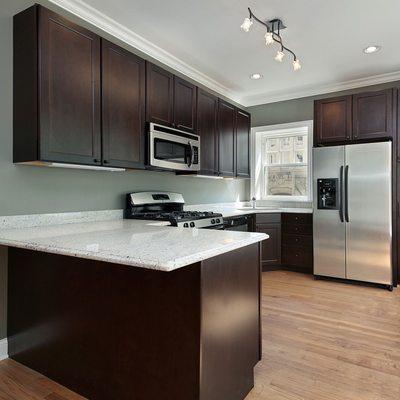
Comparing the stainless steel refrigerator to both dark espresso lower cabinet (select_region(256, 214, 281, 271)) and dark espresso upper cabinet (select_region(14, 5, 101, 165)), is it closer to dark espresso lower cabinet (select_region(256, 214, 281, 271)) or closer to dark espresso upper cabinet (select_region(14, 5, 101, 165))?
dark espresso lower cabinet (select_region(256, 214, 281, 271))

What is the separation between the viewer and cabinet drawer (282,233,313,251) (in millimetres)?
4276

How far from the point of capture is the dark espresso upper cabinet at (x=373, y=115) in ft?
12.2

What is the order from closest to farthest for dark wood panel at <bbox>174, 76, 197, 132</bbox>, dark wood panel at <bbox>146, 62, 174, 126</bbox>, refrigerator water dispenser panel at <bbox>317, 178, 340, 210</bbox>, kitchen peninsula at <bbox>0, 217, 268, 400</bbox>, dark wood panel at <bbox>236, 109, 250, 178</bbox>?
kitchen peninsula at <bbox>0, 217, 268, 400</bbox>
dark wood panel at <bbox>146, 62, 174, 126</bbox>
dark wood panel at <bbox>174, 76, 197, 132</bbox>
refrigerator water dispenser panel at <bbox>317, 178, 340, 210</bbox>
dark wood panel at <bbox>236, 109, 250, 178</bbox>

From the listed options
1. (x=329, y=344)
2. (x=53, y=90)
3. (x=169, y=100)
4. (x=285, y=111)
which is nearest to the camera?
(x=53, y=90)

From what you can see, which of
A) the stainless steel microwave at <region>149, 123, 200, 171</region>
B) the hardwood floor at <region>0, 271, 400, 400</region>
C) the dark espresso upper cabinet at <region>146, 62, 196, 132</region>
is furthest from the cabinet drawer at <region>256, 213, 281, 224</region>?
the dark espresso upper cabinet at <region>146, 62, 196, 132</region>

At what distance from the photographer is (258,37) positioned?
316cm

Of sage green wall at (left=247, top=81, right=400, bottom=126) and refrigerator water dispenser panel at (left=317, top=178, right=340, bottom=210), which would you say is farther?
sage green wall at (left=247, top=81, right=400, bottom=126)

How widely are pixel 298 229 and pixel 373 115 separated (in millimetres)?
1696

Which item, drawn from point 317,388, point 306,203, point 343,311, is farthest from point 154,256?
point 306,203

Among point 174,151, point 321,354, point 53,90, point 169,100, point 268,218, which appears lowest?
point 321,354

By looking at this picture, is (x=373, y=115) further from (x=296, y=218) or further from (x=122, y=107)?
(x=122, y=107)

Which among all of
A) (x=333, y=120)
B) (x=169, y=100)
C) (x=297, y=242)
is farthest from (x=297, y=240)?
(x=169, y=100)

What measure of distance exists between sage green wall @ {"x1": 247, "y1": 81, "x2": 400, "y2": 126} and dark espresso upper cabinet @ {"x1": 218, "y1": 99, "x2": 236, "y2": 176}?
1072mm

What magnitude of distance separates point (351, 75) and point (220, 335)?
4.01 metres
